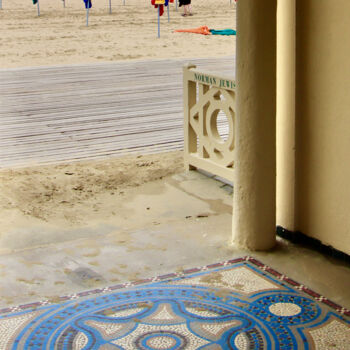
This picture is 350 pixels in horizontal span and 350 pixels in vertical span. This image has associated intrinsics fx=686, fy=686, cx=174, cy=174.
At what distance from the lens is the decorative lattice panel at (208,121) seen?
564cm

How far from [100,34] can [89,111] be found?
11.5m

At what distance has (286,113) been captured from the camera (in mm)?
4418

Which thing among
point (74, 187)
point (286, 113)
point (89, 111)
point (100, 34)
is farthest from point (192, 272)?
point (100, 34)

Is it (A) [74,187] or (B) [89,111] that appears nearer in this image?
(A) [74,187]

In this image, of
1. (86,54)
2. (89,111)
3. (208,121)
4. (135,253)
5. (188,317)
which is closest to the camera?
(188,317)

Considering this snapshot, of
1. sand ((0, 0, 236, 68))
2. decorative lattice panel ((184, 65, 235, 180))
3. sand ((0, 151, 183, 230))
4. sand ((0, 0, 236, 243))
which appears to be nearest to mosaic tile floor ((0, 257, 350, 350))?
sand ((0, 0, 236, 243))

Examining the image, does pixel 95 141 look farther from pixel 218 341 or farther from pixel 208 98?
pixel 218 341

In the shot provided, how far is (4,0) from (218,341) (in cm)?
2854

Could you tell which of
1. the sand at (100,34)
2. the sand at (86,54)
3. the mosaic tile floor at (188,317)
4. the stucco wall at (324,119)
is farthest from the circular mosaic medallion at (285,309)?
the sand at (100,34)

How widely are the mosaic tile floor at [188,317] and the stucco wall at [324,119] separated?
57cm

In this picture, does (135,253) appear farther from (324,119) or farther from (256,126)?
(324,119)

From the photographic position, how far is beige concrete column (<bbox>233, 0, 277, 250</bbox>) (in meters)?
4.12

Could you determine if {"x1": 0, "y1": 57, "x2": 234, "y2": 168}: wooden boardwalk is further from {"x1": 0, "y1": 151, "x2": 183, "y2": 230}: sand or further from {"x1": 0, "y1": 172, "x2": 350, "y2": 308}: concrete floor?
{"x1": 0, "y1": 172, "x2": 350, "y2": 308}: concrete floor

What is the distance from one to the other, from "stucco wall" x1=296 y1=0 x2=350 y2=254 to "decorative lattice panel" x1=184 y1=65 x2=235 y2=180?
1.23 m
